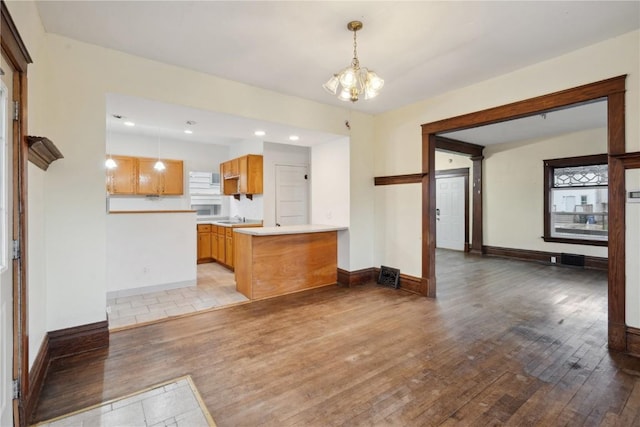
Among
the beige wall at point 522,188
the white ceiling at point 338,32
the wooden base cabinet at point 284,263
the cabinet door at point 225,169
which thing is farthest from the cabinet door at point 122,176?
the beige wall at point 522,188

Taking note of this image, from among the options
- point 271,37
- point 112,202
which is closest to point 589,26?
point 271,37

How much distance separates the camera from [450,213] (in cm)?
847

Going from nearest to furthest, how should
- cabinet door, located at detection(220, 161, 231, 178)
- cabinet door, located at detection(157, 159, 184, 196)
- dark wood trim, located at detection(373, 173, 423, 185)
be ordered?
dark wood trim, located at detection(373, 173, 423, 185) < cabinet door, located at detection(157, 159, 184, 196) < cabinet door, located at detection(220, 161, 231, 178)

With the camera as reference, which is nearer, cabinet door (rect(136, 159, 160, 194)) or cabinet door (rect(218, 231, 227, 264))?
cabinet door (rect(218, 231, 227, 264))

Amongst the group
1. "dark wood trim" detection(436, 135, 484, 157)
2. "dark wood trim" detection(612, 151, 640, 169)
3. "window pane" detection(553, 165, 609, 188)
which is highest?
"dark wood trim" detection(436, 135, 484, 157)

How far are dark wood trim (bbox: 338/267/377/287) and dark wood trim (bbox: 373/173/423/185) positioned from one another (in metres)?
1.43

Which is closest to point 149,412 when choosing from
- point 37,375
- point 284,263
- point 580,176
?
point 37,375

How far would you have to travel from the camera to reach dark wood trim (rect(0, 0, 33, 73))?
1.44 meters

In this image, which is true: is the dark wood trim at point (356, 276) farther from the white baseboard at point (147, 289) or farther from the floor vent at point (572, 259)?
the floor vent at point (572, 259)

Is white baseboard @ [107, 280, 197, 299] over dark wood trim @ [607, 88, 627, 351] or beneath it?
beneath

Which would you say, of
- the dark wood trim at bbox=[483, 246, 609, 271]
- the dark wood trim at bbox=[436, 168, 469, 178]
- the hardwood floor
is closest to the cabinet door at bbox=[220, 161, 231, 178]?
the hardwood floor

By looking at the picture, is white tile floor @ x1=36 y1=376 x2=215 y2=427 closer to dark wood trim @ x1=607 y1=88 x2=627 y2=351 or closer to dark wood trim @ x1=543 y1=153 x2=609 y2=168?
dark wood trim @ x1=607 y1=88 x2=627 y2=351

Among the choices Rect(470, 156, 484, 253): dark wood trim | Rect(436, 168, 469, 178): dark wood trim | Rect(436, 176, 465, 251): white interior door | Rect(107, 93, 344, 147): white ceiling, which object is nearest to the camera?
Rect(107, 93, 344, 147): white ceiling

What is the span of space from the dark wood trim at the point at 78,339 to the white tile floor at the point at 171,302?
407 millimetres
